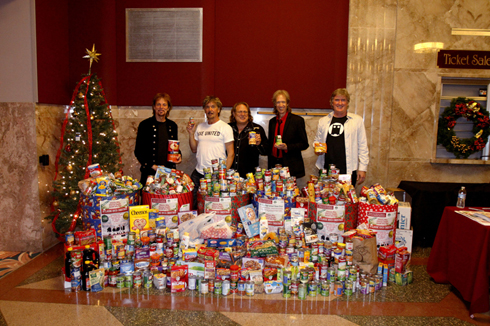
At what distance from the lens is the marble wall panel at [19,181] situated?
4219 millimetres

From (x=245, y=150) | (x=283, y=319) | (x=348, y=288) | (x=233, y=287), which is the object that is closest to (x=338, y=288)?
(x=348, y=288)

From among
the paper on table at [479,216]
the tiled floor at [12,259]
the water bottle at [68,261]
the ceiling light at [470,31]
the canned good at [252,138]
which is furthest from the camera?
the ceiling light at [470,31]

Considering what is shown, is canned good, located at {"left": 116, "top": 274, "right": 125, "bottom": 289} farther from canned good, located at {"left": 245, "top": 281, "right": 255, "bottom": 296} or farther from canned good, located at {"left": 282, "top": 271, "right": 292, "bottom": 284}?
canned good, located at {"left": 282, "top": 271, "right": 292, "bottom": 284}

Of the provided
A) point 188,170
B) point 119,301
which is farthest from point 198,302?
point 188,170

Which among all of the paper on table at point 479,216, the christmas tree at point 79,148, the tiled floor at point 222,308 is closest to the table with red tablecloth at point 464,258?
the paper on table at point 479,216

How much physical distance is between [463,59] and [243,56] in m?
3.50

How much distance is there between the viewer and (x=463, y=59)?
5445 millimetres

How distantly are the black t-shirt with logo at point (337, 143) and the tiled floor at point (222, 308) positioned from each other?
1533 millimetres

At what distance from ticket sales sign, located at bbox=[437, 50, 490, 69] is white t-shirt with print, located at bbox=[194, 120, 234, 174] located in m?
3.75

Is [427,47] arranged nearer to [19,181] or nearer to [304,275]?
[304,275]

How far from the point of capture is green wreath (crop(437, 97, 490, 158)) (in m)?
5.45

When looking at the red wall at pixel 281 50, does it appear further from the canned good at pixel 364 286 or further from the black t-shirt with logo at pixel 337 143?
the canned good at pixel 364 286

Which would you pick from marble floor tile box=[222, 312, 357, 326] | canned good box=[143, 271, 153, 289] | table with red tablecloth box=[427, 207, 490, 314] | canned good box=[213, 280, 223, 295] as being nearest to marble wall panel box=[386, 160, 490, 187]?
table with red tablecloth box=[427, 207, 490, 314]

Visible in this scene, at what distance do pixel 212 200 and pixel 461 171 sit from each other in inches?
174
